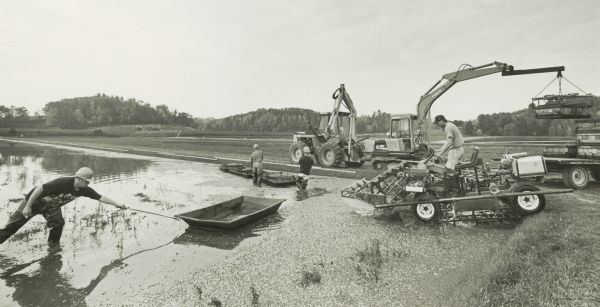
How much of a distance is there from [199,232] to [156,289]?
9.70 ft

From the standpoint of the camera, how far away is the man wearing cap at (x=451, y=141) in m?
8.92

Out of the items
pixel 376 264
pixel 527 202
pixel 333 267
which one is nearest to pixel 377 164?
pixel 527 202

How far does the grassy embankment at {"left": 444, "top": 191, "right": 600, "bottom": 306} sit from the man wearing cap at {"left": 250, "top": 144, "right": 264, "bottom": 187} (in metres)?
10.1

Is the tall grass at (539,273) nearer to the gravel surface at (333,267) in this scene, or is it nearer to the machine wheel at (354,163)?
the gravel surface at (333,267)

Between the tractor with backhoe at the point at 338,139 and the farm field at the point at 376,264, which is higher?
the tractor with backhoe at the point at 338,139

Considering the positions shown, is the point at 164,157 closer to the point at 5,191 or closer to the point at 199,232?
the point at 5,191

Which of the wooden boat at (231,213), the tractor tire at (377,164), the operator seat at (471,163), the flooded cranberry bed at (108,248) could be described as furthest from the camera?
the tractor tire at (377,164)

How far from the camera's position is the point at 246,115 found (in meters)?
126

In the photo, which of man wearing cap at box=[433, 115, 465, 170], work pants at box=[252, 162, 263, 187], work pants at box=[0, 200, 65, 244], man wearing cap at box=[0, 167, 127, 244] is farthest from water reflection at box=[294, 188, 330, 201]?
work pants at box=[0, 200, 65, 244]

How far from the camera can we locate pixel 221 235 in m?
8.63

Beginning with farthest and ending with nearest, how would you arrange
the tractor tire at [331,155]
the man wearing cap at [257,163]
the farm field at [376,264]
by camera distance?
the tractor tire at [331,155]
the man wearing cap at [257,163]
the farm field at [376,264]

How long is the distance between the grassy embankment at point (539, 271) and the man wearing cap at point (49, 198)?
7287mm

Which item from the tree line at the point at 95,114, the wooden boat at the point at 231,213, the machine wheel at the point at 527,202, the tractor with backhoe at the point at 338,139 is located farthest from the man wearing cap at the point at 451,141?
the tree line at the point at 95,114

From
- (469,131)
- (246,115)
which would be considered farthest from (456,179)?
(246,115)
